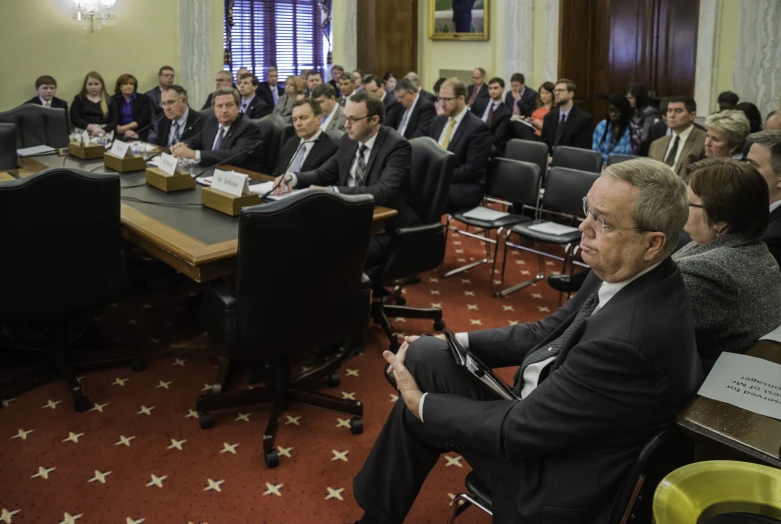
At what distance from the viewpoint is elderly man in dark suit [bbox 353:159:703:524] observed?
1662mm

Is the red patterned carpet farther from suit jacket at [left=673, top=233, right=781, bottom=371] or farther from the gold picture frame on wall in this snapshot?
the gold picture frame on wall

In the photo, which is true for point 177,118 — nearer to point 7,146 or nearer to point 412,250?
point 7,146

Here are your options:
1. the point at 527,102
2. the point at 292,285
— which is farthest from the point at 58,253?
the point at 527,102

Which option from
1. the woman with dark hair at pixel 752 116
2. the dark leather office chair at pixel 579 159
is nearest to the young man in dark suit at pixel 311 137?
the dark leather office chair at pixel 579 159

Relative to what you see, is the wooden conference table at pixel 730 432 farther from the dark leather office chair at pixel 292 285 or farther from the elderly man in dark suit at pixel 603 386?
the dark leather office chair at pixel 292 285

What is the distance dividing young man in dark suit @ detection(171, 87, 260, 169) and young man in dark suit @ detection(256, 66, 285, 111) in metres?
5.78

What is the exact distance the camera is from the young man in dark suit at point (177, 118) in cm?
566

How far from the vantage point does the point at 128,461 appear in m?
2.90

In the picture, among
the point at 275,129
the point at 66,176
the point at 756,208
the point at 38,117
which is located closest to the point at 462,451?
the point at 756,208

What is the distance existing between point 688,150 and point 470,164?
4.84 ft

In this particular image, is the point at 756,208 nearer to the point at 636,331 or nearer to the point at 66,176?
the point at 636,331

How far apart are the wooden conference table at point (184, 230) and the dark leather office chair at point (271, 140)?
1.06 metres

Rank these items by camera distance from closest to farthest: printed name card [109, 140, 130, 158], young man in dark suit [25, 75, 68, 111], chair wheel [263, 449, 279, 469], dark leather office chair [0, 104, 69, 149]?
chair wheel [263, 449, 279, 469], printed name card [109, 140, 130, 158], dark leather office chair [0, 104, 69, 149], young man in dark suit [25, 75, 68, 111]

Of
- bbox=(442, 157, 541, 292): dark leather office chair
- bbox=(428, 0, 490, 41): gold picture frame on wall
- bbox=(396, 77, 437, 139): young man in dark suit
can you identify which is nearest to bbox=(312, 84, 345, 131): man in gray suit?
bbox=(396, 77, 437, 139): young man in dark suit
